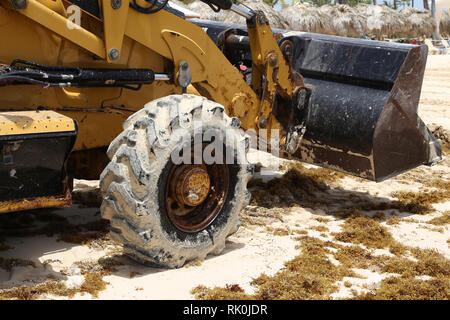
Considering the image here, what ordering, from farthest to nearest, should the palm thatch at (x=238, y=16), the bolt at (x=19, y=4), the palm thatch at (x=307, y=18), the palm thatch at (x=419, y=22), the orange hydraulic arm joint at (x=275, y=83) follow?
the palm thatch at (x=419, y=22), the palm thatch at (x=307, y=18), the palm thatch at (x=238, y=16), the orange hydraulic arm joint at (x=275, y=83), the bolt at (x=19, y=4)

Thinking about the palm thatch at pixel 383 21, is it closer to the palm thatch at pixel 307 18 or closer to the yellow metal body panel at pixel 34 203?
the palm thatch at pixel 307 18

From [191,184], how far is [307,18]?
24.6m

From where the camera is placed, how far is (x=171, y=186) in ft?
13.6

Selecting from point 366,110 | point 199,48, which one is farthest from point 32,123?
point 366,110

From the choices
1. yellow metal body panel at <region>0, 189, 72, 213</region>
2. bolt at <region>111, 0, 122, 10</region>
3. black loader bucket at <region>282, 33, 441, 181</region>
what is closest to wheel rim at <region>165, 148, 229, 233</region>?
yellow metal body panel at <region>0, 189, 72, 213</region>

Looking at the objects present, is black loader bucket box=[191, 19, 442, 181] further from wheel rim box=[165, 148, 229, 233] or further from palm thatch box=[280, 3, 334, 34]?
palm thatch box=[280, 3, 334, 34]

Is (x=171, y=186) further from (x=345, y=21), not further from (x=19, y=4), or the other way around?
(x=345, y=21)

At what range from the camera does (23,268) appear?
Result: 3.97 m

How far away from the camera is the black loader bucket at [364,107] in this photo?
5.51 m

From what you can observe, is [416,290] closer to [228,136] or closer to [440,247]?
[440,247]

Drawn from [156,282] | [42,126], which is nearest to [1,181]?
[42,126]

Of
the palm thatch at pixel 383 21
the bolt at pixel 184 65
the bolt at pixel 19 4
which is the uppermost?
the palm thatch at pixel 383 21

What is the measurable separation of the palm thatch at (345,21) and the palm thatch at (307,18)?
10.7 inches

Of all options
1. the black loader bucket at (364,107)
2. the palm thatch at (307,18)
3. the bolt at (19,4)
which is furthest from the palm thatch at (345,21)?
the bolt at (19,4)
